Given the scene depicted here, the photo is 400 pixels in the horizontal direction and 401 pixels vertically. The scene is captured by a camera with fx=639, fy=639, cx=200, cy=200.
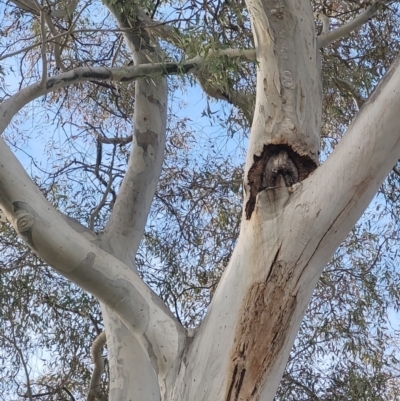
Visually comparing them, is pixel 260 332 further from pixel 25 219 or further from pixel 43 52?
pixel 43 52

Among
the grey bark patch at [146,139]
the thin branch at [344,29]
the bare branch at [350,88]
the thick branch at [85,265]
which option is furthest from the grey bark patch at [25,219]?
the bare branch at [350,88]

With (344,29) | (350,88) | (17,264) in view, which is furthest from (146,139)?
(17,264)

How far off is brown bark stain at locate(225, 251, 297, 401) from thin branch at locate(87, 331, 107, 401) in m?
1.87

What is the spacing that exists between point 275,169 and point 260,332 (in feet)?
1.76

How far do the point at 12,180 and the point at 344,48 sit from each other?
2845mm

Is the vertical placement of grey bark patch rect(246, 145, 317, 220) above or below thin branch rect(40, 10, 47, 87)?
below

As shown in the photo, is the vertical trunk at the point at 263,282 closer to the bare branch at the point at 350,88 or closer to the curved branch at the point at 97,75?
the curved branch at the point at 97,75

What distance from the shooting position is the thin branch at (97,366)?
12.0 ft

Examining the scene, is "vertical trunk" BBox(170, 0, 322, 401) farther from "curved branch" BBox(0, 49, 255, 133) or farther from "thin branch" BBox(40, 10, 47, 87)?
"thin branch" BBox(40, 10, 47, 87)

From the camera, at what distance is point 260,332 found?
1.84 metres

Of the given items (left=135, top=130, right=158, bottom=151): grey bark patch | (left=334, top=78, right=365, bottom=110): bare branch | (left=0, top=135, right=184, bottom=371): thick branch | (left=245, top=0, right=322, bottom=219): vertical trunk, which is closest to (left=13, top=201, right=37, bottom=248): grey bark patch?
(left=0, top=135, right=184, bottom=371): thick branch

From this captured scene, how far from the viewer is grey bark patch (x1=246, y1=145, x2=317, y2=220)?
2.04m

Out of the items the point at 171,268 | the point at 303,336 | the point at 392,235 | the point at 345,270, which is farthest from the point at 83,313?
the point at 392,235

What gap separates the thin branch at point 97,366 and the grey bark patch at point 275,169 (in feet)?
6.04
